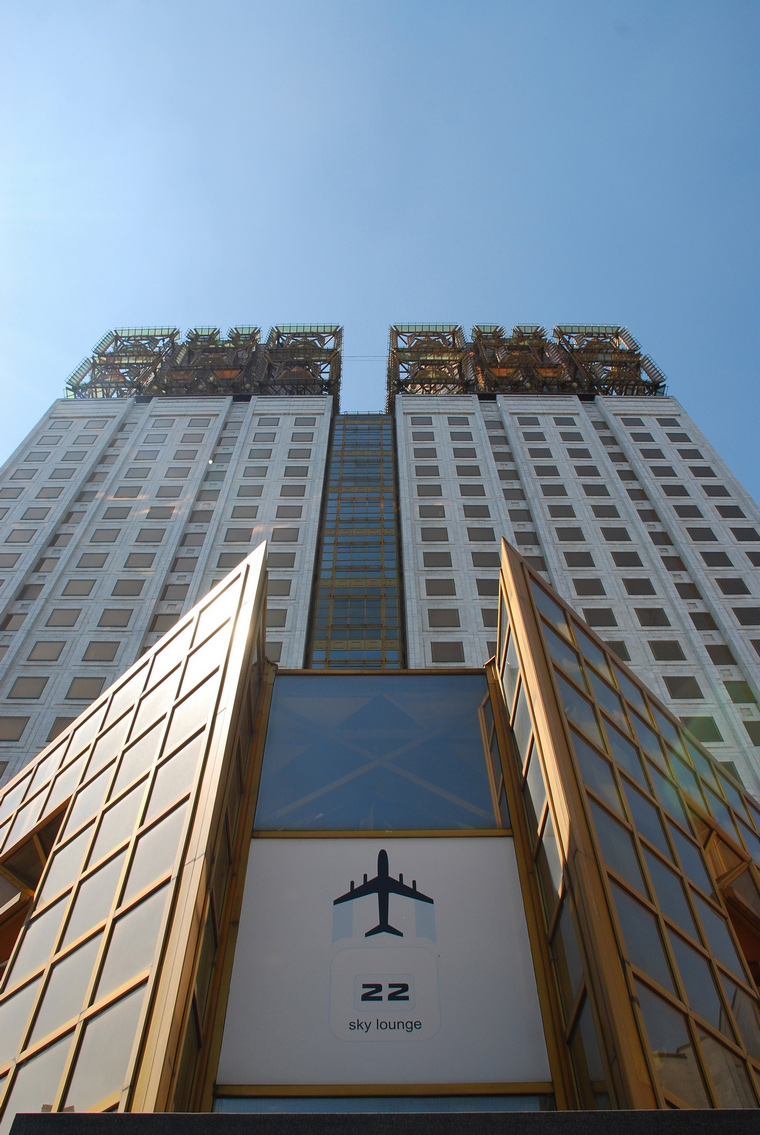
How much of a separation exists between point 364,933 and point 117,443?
49104mm

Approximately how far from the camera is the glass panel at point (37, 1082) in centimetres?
928

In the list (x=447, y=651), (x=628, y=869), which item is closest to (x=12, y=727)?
(x=447, y=651)

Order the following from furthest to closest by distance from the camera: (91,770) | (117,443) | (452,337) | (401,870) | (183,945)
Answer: (452,337), (117,443), (91,770), (401,870), (183,945)

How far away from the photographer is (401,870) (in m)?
13.4

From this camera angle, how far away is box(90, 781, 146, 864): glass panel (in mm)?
12498

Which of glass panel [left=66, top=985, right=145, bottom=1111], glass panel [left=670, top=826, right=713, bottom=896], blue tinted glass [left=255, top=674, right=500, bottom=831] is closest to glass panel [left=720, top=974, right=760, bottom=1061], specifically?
glass panel [left=670, top=826, right=713, bottom=896]

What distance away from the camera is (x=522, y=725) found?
14750 mm

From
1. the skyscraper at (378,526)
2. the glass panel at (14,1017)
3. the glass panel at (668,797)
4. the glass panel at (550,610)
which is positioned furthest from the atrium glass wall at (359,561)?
the glass panel at (14,1017)

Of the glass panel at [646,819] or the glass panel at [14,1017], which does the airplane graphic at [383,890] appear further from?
the glass panel at [14,1017]

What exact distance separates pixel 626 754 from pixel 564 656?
2.17 metres

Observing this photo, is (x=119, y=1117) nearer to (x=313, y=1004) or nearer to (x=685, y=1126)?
(x=313, y=1004)

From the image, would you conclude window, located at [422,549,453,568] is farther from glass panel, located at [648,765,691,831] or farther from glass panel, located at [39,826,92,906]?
glass panel, located at [39,826,92,906]

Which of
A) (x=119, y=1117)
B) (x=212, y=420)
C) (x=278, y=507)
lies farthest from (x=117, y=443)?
(x=119, y=1117)

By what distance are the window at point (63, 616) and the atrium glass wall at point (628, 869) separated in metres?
30.3
